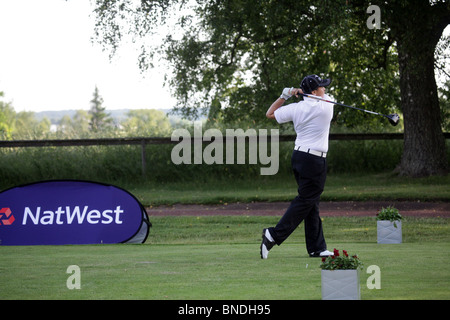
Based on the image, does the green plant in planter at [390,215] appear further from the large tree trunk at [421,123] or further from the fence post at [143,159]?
the fence post at [143,159]

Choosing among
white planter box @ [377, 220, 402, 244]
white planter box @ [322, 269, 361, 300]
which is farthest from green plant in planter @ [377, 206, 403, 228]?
white planter box @ [322, 269, 361, 300]

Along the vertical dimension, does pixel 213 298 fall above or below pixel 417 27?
below

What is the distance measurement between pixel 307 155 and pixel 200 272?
1.98 metres

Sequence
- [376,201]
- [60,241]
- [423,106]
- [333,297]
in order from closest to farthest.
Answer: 1. [333,297]
2. [60,241]
3. [376,201]
4. [423,106]

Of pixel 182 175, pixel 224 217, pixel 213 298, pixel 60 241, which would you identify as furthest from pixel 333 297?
pixel 182 175

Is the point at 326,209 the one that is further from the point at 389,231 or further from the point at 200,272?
the point at 200,272

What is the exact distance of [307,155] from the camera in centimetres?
750

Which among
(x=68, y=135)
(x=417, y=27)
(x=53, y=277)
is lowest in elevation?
(x=53, y=277)

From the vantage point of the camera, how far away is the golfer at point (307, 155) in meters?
7.48

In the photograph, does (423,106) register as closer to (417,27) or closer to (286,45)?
(417,27)

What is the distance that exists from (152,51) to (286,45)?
463 centimetres

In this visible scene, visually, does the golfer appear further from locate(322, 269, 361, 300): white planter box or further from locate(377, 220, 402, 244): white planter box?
locate(322, 269, 361, 300): white planter box

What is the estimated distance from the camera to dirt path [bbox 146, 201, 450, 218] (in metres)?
15.3

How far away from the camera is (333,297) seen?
4680 mm
